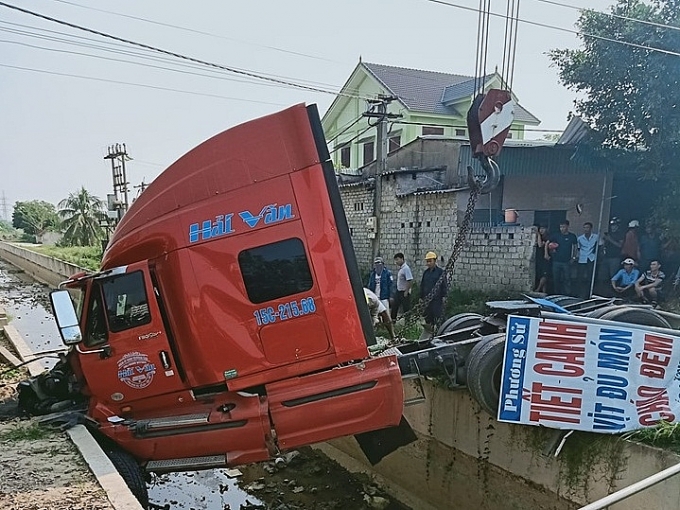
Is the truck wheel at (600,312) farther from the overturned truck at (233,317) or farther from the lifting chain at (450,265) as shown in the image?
the overturned truck at (233,317)

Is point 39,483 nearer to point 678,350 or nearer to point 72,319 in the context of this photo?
point 72,319

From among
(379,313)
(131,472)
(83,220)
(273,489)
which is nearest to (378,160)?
(379,313)

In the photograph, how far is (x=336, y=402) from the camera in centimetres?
473

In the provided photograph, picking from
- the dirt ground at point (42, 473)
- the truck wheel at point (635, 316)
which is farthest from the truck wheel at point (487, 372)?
the dirt ground at point (42, 473)

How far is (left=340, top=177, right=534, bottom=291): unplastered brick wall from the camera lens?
10.6 meters

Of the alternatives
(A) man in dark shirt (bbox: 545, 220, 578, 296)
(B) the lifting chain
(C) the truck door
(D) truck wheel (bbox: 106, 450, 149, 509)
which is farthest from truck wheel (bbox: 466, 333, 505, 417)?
(A) man in dark shirt (bbox: 545, 220, 578, 296)

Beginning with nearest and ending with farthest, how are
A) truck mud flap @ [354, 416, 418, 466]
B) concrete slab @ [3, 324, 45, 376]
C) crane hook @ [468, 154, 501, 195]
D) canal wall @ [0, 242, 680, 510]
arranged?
canal wall @ [0, 242, 680, 510] < truck mud flap @ [354, 416, 418, 466] < crane hook @ [468, 154, 501, 195] < concrete slab @ [3, 324, 45, 376]

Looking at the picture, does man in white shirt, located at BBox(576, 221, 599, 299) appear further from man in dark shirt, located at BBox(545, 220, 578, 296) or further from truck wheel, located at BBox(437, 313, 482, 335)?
truck wheel, located at BBox(437, 313, 482, 335)

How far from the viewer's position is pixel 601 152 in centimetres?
1154

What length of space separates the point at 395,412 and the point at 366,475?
11.1 ft

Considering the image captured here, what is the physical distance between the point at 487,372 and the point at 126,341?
355 cm

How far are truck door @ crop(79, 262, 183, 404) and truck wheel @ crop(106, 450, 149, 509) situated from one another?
49cm

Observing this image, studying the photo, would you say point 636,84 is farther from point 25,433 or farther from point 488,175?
point 25,433

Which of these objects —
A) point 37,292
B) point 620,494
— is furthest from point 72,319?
point 37,292
